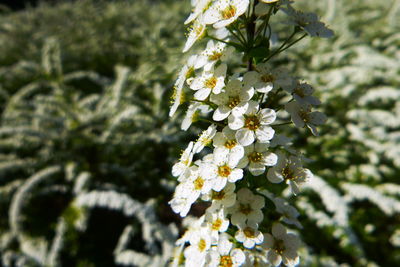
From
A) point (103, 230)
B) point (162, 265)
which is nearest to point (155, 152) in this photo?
point (103, 230)

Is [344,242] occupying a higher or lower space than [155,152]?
lower

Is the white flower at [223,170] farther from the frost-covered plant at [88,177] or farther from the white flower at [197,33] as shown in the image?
the frost-covered plant at [88,177]

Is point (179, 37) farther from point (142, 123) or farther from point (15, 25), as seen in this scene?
point (15, 25)

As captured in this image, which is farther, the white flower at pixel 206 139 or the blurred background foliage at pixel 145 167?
the blurred background foliage at pixel 145 167

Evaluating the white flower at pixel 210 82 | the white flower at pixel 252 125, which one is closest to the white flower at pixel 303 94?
the white flower at pixel 252 125

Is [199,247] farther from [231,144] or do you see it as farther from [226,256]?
[231,144]

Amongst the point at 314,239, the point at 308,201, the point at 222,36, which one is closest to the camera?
the point at 222,36

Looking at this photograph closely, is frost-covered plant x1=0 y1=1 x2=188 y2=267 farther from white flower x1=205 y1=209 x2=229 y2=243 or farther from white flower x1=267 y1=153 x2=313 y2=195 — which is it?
white flower x1=267 y1=153 x2=313 y2=195

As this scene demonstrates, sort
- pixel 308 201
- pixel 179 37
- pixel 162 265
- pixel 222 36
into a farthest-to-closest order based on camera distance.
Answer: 1. pixel 179 37
2. pixel 308 201
3. pixel 162 265
4. pixel 222 36

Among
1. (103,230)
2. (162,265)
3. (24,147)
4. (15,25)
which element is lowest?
(103,230)
